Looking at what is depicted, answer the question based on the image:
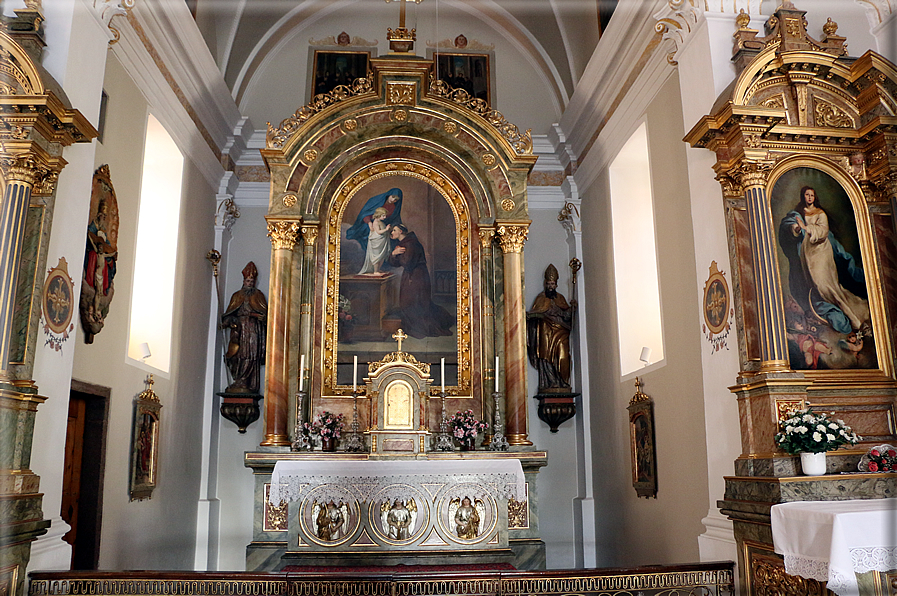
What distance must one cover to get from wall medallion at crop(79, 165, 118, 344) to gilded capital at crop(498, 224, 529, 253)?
4274mm

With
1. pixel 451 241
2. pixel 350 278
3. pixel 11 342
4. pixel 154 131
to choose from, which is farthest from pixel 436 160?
pixel 11 342

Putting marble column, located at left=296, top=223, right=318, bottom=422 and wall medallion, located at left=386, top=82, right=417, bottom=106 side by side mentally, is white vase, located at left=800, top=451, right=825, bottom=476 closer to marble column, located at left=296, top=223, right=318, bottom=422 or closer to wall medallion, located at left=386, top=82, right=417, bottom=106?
marble column, located at left=296, top=223, right=318, bottom=422

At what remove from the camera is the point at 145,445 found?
25.0 feet

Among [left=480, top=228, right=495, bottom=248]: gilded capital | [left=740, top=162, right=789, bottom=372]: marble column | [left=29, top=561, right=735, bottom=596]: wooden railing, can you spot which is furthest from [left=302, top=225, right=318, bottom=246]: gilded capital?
[left=740, top=162, right=789, bottom=372]: marble column

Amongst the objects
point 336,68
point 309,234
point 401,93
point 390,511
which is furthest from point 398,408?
point 336,68

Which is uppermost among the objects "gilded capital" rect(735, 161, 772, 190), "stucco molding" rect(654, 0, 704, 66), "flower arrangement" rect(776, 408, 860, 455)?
"stucco molding" rect(654, 0, 704, 66)

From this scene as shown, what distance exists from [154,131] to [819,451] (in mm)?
6988

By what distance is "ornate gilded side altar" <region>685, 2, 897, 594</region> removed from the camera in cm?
536

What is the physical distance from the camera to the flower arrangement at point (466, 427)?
8.34 m

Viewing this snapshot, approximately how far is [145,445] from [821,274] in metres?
6.41


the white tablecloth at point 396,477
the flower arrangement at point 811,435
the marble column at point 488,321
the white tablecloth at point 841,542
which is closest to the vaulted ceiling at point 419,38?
the marble column at point 488,321

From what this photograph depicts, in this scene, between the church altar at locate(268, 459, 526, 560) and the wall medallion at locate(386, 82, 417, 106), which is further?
the wall medallion at locate(386, 82, 417, 106)

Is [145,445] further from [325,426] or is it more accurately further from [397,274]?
[397,274]

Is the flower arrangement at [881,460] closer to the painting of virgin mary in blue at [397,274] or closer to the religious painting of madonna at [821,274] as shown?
the religious painting of madonna at [821,274]
